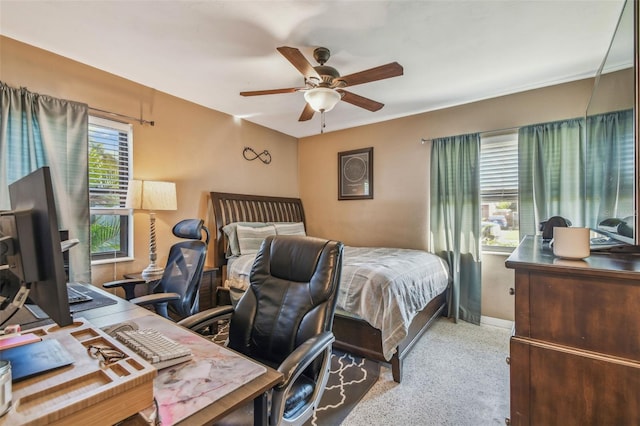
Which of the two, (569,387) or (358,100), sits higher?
(358,100)

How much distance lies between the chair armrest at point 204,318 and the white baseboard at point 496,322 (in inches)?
124

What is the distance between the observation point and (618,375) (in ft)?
3.26

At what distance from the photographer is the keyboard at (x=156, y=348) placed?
89 centimetres

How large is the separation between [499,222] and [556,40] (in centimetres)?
190

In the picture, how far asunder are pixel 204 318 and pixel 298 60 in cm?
176

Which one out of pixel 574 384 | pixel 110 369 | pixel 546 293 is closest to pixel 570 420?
pixel 574 384

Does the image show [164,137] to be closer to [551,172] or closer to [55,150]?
[55,150]

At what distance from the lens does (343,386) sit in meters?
2.16

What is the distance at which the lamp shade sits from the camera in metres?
2.72

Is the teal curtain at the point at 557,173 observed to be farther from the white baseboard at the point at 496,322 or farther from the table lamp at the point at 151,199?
the table lamp at the point at 151,199

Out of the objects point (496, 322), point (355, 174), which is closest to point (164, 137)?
point (355, 174)


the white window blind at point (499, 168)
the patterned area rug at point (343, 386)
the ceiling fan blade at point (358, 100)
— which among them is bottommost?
the patterned area rug at point (343, 386)

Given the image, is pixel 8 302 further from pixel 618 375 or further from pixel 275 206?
pixel 275 206

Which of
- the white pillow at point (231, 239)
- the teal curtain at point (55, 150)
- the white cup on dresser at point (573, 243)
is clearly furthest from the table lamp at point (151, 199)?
the white cup on dresser at point (573, 243)
